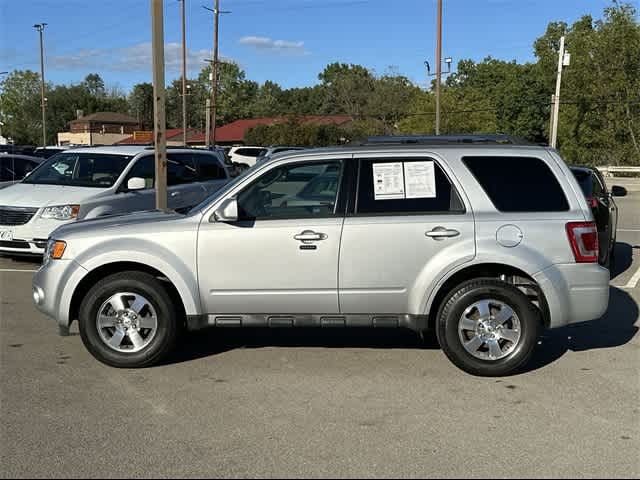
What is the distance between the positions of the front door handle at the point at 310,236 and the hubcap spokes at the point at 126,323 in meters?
1.33

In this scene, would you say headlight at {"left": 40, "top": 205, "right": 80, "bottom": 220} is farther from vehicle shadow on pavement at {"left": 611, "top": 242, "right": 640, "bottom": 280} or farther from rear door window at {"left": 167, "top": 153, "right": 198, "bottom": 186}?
vehicle shadow on pavement at {"left": 611, "top": 242, "right": 640, "bottom": 280}

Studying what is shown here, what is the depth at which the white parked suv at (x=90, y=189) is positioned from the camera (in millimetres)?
10055

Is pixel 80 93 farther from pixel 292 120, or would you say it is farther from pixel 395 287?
pixel 395 287

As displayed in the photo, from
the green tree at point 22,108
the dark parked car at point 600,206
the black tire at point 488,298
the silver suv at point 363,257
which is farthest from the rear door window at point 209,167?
the green tree at point 22,108

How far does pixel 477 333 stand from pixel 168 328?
2443 mm

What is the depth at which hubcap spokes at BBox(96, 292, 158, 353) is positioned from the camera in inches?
225

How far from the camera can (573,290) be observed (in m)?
5.55

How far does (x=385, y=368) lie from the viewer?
229 inches

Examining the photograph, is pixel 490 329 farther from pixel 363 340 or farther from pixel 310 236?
pixel 310 236

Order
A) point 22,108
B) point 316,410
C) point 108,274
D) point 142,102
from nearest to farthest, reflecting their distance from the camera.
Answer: point 316,410 < point 108,274 < point 22,108 < point 142,102

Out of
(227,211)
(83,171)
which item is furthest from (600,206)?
(83,171)

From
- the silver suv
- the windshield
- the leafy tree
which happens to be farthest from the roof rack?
the leafy tree

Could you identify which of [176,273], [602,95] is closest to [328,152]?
[176,273]

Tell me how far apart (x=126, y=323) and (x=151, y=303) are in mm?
272
